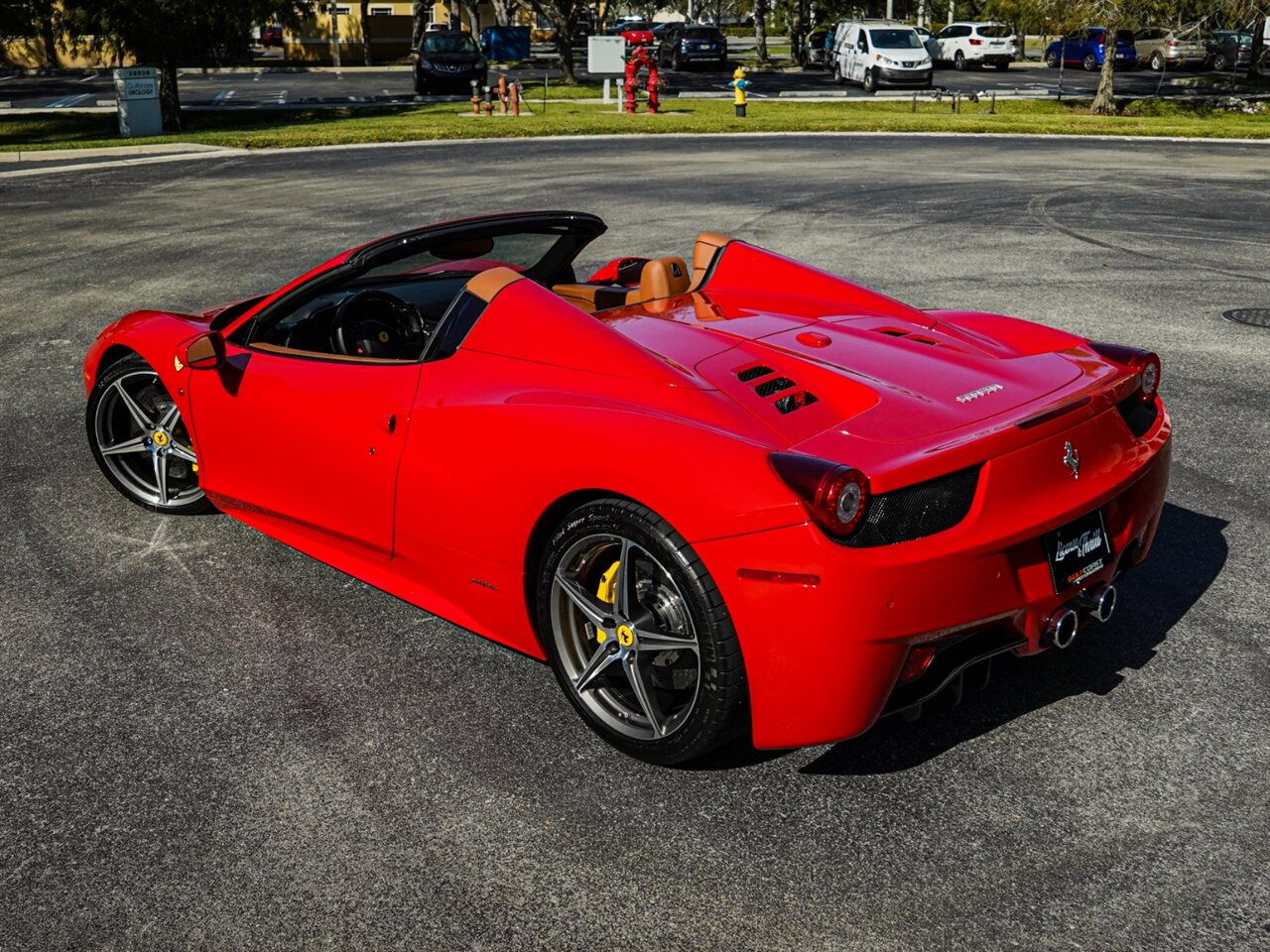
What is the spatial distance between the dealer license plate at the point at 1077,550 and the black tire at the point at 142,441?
12.3 feet

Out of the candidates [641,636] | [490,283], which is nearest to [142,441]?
[490,283]

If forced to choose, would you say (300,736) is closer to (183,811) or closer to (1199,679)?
(183,811)

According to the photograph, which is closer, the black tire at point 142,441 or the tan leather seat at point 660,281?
the tan leather seat at point 660,281

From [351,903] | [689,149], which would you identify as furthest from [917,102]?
[351,903]

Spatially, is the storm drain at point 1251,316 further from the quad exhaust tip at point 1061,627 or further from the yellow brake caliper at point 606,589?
the yellow brake caliper at point 606,589

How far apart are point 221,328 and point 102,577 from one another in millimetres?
1142

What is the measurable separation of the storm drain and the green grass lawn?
661 inches

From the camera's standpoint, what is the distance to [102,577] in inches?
210

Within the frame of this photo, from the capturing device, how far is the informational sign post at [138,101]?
2650cm

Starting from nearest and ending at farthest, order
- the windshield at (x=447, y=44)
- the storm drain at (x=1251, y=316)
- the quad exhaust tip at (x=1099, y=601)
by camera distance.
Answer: the quad exhaust tip at (x=1099, y=601) < the storm drain at (x=1251, y=316) < the windshield at (x=447, y=44)

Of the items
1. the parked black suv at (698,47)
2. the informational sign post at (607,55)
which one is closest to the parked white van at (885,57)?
the informational sign post at (607,55)

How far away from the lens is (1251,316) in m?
9.48

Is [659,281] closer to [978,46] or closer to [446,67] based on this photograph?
[446,67]

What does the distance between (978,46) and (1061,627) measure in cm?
5215
